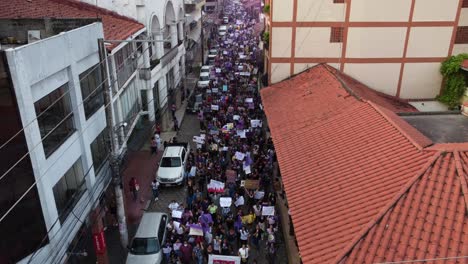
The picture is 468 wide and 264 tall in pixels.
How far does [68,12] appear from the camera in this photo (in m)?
19.6

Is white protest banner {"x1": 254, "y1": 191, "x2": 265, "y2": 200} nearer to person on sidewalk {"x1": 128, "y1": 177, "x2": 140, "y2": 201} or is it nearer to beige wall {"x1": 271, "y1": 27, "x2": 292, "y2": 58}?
person on sidewalk {"x1": 128, "y1": 177, "x2": 140, "y2": 201}

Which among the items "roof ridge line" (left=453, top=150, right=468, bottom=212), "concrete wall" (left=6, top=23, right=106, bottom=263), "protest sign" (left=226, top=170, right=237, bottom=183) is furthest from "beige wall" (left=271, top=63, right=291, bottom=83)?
"roof ridge line" (left=453, top=150, right=468, bottom=212)

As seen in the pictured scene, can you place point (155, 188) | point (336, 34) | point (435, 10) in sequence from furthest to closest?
point (336, 34)
point (435, 10)
point (155, 188)

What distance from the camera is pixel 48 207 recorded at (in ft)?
40.8

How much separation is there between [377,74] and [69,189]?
18954mm

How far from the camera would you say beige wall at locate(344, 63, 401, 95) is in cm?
2491

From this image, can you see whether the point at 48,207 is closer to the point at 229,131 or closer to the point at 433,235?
the point at 433,235

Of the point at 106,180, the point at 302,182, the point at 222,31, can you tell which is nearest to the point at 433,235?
the point at 302,182

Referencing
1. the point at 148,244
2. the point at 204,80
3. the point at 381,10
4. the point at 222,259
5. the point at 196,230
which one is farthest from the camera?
the point at 204,80

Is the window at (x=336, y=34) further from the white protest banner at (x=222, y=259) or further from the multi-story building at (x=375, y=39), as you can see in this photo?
the white protest banner at (x=222, y=259)

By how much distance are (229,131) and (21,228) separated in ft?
48.9

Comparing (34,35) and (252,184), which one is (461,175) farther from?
(34,35)

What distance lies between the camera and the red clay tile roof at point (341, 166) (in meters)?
11.0

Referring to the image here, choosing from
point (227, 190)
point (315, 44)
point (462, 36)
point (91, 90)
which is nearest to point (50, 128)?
point (91, 90)
